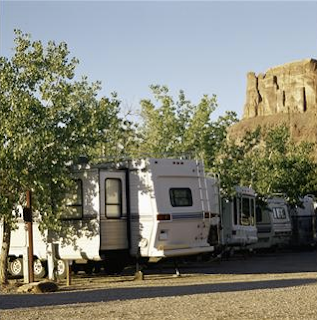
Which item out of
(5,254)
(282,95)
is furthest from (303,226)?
(282,95)

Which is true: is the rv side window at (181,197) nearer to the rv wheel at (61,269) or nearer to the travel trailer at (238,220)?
the rv wheel at (61,269)

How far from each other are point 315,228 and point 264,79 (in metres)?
138

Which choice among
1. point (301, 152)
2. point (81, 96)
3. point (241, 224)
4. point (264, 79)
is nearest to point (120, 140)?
point (241, 224)

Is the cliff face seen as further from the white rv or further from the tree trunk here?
the tree trunk

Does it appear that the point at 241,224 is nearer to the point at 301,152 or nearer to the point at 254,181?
the point at 254,181

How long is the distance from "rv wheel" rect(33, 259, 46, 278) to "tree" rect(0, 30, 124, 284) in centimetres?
165

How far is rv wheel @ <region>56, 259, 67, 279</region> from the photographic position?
1934 cm

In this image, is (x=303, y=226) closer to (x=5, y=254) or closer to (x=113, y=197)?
(x=113, y=197)

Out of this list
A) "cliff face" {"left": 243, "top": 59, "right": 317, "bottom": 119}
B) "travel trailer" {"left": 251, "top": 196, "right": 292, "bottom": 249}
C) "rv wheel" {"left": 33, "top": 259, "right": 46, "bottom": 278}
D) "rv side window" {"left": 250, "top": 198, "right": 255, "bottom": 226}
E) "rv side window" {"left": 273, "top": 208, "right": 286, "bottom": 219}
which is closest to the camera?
"rv wheel" {"left": 33, "top": 259, "right": 46, "bottom": 278}

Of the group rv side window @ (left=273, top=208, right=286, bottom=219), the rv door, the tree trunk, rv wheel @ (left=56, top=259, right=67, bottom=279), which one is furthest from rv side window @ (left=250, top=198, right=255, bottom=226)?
the tree trunk

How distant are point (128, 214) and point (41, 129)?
301 cm

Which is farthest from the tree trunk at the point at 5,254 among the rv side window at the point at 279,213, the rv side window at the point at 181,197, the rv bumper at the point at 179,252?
the rv side window at the point at 279,213

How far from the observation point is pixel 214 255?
24.2 metres

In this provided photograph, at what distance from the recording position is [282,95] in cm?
16525
